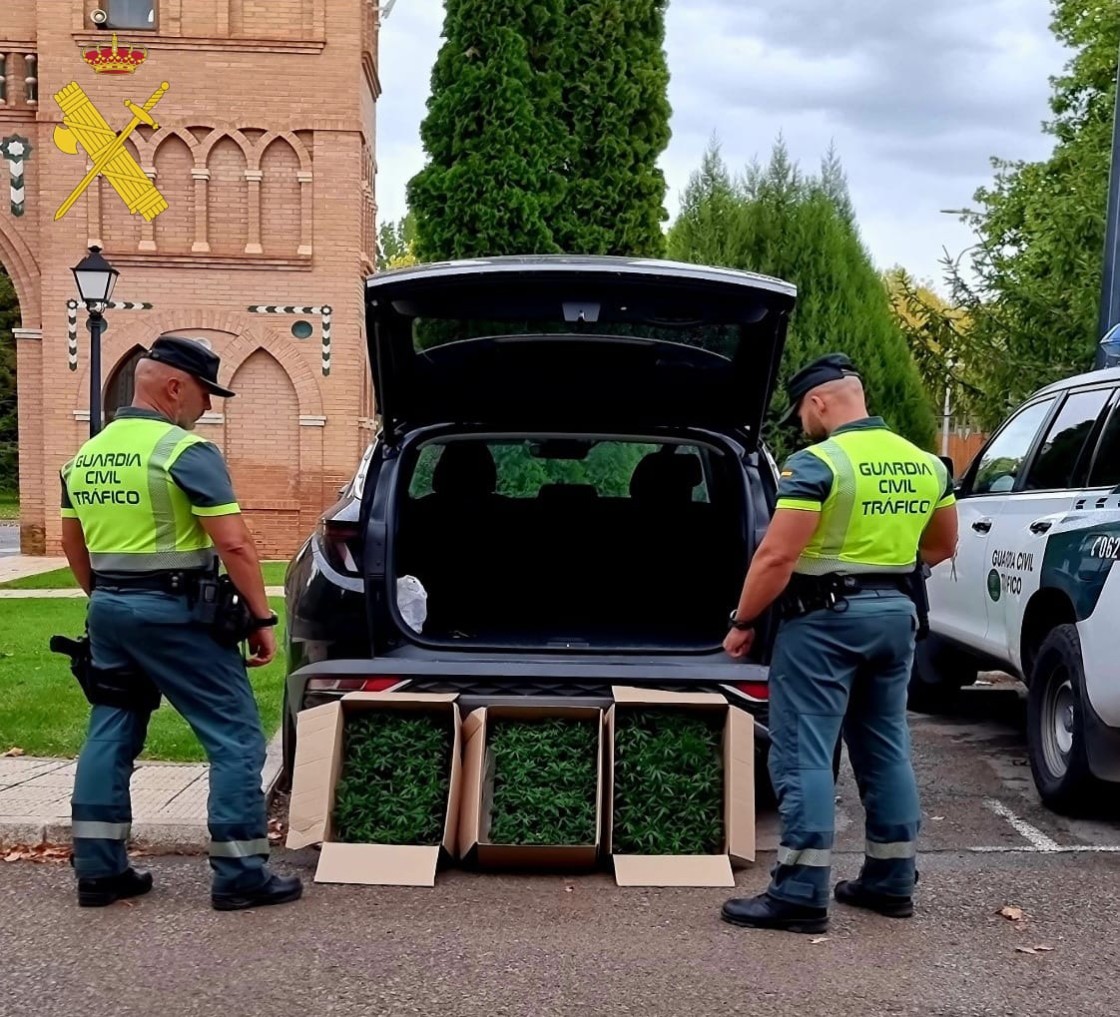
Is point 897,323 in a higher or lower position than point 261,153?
lower

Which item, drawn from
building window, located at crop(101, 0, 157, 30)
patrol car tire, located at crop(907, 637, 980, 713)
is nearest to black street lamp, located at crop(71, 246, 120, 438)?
building window, located at crop(101, 0, 157, 30)

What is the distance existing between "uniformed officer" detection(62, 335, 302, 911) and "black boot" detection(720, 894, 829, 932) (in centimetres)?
152

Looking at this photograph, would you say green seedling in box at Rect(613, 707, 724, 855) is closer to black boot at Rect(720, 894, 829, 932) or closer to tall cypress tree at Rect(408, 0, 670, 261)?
black boot at Rect(720, 894, 829, 932)

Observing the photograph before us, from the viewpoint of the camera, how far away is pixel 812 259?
41.8 feet

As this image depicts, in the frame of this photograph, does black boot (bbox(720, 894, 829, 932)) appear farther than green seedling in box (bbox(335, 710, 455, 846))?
No

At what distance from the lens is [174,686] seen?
400cm

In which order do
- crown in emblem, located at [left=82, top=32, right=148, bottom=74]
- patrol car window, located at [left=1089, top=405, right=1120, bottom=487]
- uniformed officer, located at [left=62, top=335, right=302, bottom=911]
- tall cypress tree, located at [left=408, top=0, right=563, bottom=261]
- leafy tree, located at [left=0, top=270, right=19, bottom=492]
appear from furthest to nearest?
leafy tree, located at [left=0, top=270, right=19, bottom=492]
crown in emblem, located at [left=82, top=32, right=148, bottom=74]
tall cypress tree, located at [left=408, top=0, right=563, bottom=261]
patrol car window, located at [left=1089, top=405, right=1120, bottom=487]
uniformed officer, located at [left=62, top=335, right=302, bottom=911]

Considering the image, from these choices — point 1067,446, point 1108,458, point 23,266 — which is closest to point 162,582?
point 1108,458

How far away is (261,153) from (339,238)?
155 cm

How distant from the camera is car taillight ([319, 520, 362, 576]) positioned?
15.0ft

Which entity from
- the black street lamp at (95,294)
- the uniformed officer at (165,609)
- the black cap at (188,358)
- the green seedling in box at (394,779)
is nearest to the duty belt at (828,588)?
the green seedling in box at (394,779)

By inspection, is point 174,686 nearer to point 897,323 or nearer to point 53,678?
point 53,678

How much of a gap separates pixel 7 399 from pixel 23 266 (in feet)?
84.9

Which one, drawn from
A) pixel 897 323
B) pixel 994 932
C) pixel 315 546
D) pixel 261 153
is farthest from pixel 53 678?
pixel 261 153
